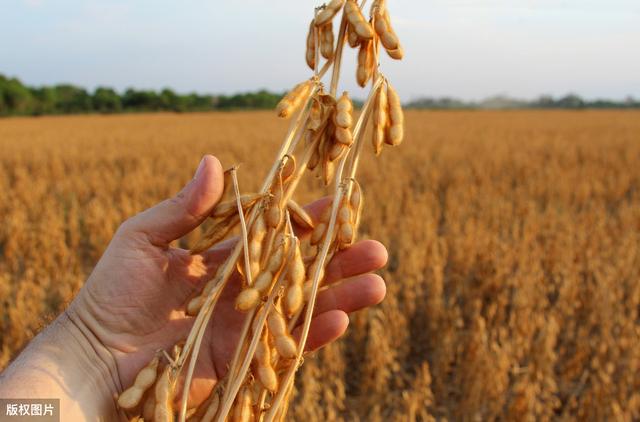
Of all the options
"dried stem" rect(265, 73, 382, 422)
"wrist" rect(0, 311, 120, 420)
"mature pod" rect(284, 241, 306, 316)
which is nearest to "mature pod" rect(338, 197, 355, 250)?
"dried stem" rect(265, 73, 382, 422)

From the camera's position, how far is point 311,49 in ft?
4.35

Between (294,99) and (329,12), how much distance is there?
203mm

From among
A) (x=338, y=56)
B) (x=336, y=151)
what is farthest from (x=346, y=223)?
(x=338, y=56)

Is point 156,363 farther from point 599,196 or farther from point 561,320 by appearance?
point 599,196

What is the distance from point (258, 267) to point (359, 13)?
585mm

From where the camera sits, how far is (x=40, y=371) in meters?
1.55

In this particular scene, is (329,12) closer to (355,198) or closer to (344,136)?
(344,136)

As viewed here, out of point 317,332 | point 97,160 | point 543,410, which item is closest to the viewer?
point 317,332

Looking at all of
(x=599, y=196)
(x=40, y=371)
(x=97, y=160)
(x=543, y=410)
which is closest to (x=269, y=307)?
(x=40, y=371)

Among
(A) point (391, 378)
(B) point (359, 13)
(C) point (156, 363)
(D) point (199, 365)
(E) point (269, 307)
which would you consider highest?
(B) point (359, 13)

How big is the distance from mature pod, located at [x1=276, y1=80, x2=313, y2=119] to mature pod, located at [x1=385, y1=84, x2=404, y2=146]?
19 cm

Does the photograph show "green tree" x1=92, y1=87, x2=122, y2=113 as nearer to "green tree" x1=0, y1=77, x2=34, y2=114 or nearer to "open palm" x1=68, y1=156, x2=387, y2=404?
"green tree" x1=0, y1=77, x2=34, y2=114

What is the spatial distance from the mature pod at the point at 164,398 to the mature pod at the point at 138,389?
6cm

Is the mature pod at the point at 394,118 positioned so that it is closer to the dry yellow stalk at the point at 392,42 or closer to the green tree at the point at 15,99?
the dry yellow stalk at the point at 392,42
